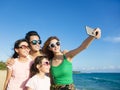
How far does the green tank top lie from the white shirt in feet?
0.64

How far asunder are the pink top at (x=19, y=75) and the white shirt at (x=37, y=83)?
204 millimetres

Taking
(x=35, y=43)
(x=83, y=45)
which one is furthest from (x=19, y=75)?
(x=83, y=45)

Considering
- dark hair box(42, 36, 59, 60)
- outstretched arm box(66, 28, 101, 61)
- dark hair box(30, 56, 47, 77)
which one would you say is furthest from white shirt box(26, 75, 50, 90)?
outstretched arm box(66, 28, 101, 61)

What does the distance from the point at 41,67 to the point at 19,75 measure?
444mm

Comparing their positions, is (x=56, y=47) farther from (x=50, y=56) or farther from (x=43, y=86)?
(x=43, y=86)

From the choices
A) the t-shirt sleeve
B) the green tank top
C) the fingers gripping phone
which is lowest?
the t-shirt sleeve

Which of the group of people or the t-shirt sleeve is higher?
the group of people

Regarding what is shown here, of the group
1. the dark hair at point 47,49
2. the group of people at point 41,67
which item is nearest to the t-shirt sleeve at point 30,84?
the group of people at point 41,67

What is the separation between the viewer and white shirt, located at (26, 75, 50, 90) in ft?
20.8

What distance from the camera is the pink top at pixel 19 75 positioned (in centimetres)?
646

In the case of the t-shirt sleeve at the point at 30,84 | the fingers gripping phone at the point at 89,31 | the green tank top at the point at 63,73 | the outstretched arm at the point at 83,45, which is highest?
the fingers gripping phone at the point at 89,31

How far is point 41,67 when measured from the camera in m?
6.53

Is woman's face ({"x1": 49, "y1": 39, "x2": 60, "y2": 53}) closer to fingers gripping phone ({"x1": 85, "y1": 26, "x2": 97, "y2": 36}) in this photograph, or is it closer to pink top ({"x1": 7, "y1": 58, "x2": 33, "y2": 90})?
pink top ({"x1": 7, "y1": 58, "x2": 33, "y2": 90})

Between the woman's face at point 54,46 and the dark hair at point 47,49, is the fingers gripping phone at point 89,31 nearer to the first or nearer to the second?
the woman's face at point 54,46
